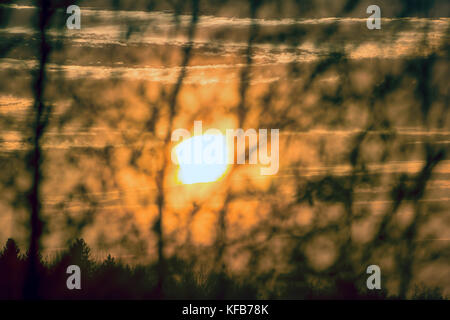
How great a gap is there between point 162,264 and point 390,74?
197 cm

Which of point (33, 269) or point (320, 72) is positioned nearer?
point (33, 269)

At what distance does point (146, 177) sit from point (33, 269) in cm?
89

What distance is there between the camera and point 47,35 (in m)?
2.82

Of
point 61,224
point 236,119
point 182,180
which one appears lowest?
point 61,224

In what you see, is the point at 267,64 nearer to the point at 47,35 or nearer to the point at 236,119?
the point at 236,119

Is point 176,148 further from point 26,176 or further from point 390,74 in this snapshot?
point 390,74

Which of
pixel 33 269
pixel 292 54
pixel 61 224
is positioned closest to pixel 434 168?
pixel 292 54

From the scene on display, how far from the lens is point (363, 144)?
2930 millimetres

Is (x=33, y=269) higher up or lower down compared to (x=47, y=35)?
lower down

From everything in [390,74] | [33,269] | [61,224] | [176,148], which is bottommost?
[33,269]

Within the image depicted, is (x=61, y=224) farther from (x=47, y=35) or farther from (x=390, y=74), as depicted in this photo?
(x=390, y=74)

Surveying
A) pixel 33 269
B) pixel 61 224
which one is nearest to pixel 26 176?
pixel 61 224

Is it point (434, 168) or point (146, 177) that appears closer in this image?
point (146, 177)

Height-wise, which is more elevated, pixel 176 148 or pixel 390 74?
pixel 390 74
